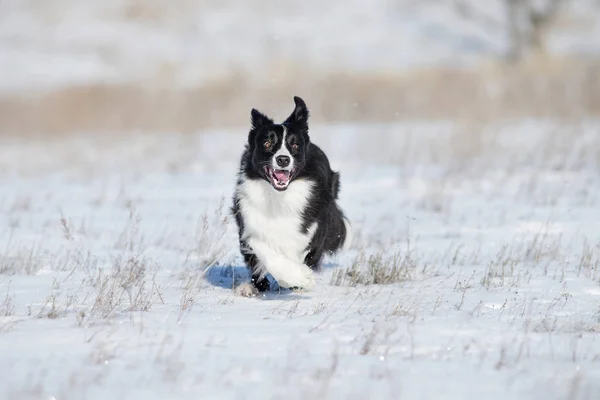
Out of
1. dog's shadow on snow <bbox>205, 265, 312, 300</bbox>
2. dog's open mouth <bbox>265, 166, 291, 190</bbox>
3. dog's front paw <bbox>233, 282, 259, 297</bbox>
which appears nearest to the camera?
dog's open mouth <bbox>265, 166, 291, 190</bbox>

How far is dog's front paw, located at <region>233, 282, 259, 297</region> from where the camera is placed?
6.79 m

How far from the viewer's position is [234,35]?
1800 inches

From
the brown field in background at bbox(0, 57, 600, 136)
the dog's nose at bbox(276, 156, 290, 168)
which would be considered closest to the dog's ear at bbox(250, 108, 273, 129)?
the dog's nose at bbox(276, 156, 290, 168)

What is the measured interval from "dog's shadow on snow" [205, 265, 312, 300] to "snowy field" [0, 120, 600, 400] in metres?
0.03

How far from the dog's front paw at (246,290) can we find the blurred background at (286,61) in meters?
12.0

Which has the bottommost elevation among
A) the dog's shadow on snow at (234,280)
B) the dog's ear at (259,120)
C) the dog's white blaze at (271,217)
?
the dog's shadow on snow at (234,280)

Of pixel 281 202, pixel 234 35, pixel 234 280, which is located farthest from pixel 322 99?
pixel 234 35

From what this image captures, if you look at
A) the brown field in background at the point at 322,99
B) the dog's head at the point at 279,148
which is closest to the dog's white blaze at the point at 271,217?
the dog's head at the point at 279,148

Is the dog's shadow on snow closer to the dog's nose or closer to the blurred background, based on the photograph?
the dog's nose

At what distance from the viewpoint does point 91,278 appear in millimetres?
6859

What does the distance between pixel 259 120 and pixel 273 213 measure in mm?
781

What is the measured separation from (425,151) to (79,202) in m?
6.37

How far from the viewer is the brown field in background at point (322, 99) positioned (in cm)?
2053

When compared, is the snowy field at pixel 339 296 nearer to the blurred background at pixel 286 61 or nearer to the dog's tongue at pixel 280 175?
the dog's tongue at pixel 280 175
